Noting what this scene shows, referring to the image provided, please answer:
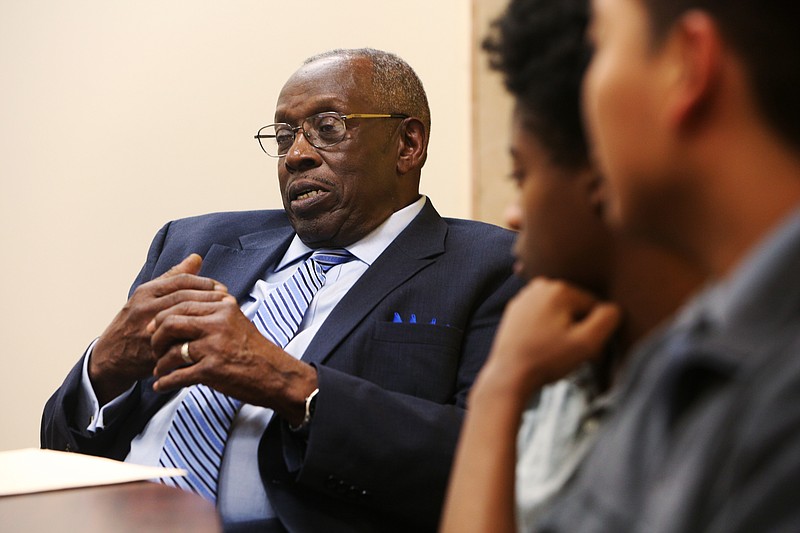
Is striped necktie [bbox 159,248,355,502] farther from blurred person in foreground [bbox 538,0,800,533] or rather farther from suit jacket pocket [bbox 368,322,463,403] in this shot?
blurred person in foreground [bbox 538,0,800,533]

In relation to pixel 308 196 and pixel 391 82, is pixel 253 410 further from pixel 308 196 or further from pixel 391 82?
pixel 391 82

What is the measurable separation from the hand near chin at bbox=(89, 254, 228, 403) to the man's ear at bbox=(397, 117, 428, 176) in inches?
23.7

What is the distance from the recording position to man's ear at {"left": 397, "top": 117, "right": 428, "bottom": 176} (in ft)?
7.61

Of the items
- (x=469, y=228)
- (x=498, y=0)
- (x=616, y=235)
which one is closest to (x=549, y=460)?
(x=616, y=235)

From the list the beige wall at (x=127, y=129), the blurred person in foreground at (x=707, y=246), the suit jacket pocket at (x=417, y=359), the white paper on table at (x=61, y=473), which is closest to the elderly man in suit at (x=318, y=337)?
the suit jacket pocket at (x=417, y=359)

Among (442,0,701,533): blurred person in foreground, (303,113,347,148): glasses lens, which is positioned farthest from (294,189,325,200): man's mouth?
(442,0,701,533): blurred person in foreground

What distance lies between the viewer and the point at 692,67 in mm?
674

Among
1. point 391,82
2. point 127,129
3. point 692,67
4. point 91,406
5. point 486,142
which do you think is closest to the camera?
point 692,67

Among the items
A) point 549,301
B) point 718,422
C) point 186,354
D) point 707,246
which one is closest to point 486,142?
point 186,354

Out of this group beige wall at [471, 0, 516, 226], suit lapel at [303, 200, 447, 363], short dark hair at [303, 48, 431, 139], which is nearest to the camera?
suit lapel at [303, 200, 447, 363]

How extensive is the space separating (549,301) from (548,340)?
0.05 metres

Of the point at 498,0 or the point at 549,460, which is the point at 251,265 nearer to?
the point at 498,0

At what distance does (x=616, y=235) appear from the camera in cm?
101

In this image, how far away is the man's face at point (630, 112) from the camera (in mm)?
699
